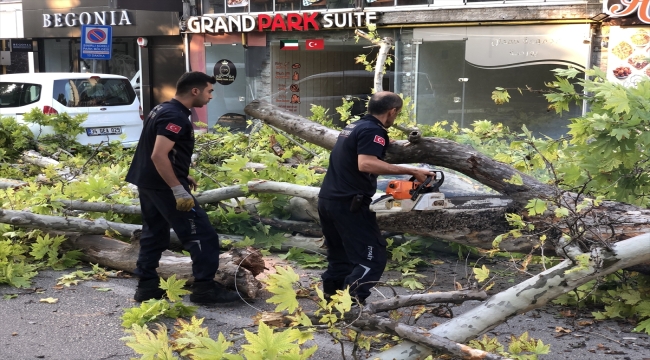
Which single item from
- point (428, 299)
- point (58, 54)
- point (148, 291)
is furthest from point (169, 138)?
point (58, 54)

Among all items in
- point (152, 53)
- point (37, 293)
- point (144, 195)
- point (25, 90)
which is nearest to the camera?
point (144, 195)

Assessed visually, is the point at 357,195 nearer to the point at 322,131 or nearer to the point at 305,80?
the point at 322,131

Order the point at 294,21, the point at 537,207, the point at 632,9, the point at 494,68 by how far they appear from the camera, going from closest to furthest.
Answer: the point at 537,207
the point at 632,9
the point at 494,68
the point at 294,21

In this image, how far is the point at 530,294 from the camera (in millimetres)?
3764

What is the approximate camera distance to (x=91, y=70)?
23.1 metres

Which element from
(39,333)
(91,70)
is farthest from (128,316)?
(91,70)

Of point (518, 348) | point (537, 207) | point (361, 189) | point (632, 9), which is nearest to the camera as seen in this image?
point (518, 348)

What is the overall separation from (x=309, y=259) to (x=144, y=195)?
1663mm

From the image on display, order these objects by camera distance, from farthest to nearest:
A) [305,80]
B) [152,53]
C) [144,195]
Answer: [152,53] < [305,80] < [144,195]

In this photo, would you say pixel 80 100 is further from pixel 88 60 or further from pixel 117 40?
pixel 88 60

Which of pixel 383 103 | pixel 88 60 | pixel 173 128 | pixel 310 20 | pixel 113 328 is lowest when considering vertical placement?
pixel 113 328

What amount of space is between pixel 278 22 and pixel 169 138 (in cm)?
1336

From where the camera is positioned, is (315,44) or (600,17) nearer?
(600,17)

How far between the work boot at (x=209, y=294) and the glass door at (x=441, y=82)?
11161 millimetres
